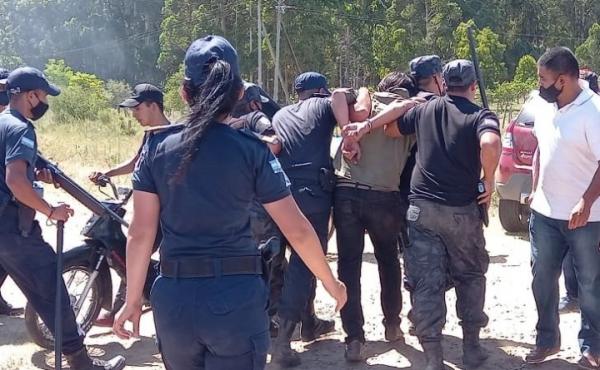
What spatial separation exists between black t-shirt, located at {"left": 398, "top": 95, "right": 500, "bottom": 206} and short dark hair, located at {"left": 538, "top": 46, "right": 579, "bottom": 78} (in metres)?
0.44

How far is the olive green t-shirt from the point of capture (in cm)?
496

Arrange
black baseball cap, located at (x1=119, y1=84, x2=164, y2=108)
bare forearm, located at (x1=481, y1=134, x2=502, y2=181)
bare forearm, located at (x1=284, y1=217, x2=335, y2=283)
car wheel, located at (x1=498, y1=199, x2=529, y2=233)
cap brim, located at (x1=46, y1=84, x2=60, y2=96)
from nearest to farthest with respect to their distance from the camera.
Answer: bare forearm, located at (x1=284, y1=217, x2=335, y2=283) < bare forearm, located at (x1=481, y1=134, x2=502, y2=181) < cap brim, located at (x1=46, y1=84, x2=60, y2=96) < black baseball cap, located at (x1=119, y1=84, x2=164, y2=108) < car wheel, located at (x1=498, y1=199, x2=529, y2=233)

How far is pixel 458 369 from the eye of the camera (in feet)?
16.0

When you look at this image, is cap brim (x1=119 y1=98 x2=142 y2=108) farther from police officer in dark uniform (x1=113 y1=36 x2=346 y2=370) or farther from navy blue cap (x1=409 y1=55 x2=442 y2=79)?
police officer in dark uniform (x1=113 y1=36 x2=346 y2=370)

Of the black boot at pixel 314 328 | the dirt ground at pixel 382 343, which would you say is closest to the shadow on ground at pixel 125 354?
the dirt ground at pixel 382 343

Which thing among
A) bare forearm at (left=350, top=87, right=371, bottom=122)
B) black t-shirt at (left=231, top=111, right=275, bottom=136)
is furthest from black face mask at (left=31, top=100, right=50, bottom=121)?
bare forearm at (left=350, top=87, right=371, bottom=122)

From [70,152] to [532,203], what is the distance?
14.3m

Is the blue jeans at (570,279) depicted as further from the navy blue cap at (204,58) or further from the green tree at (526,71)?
the green tree at (526,71)

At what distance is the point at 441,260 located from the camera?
4.71 metres

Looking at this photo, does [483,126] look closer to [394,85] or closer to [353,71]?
[394,85]

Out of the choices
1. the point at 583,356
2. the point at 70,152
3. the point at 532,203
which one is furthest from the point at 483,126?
the point at 70,152

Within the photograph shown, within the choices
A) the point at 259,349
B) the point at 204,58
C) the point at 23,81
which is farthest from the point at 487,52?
the point at 259,349

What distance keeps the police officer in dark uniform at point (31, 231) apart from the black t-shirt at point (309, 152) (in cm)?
137

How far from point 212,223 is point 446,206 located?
2.14 metres
